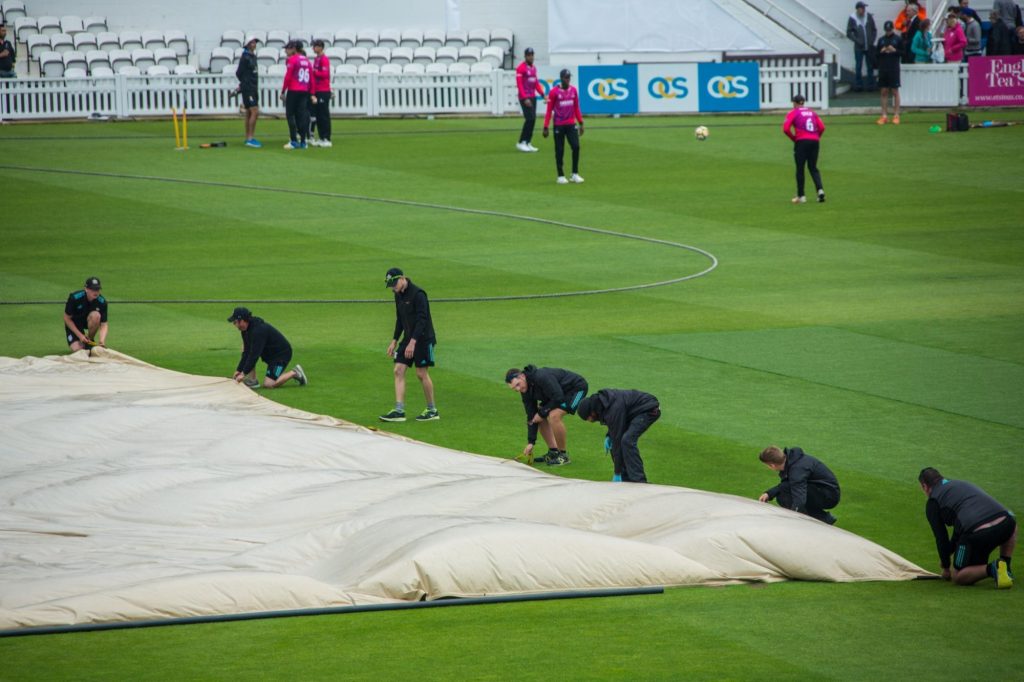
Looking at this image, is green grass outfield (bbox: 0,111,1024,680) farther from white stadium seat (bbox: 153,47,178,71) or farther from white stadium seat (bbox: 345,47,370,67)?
white stadium seat (bbox: 153,47,178,71)

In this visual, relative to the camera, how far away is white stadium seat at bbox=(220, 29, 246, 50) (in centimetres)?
4816

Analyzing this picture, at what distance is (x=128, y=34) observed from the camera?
47562 mm

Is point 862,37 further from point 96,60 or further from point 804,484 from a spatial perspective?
point 804,484

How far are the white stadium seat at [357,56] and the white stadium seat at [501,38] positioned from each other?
4.69 meters

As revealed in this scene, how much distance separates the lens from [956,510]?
11.6 metres

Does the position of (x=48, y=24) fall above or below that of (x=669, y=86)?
above

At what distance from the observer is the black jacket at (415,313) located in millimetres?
17469

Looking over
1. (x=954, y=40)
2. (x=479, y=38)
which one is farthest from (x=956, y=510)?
(x=479, y=38)

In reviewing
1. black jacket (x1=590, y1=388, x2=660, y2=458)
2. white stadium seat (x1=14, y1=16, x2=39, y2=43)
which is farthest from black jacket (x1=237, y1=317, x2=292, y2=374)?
white stadium seat (x1=14, y1=16, x2=39, y2=43)

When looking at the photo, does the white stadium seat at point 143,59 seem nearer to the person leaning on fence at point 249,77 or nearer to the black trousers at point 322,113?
the black trousers at point 322,113

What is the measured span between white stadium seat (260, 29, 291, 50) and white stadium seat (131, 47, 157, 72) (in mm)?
3812

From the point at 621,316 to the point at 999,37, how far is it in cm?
2513

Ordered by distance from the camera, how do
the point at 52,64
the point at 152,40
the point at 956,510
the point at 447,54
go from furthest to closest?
the point at 152,40 → the point at 447,54 → the point at 52,64 → the point at 956,510

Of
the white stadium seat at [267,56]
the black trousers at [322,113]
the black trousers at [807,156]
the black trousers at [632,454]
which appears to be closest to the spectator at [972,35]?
the black trousers at [807,156]
